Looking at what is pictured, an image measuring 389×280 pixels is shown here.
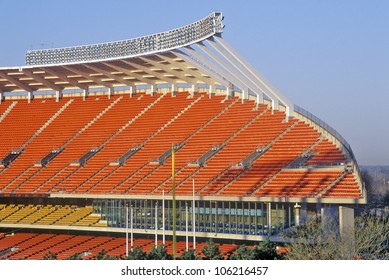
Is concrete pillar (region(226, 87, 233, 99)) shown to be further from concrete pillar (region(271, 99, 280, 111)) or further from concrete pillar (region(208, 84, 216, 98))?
concrete pillar (region(271, 99, 280, 111))

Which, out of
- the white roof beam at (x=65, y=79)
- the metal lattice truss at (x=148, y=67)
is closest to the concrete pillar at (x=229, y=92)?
the metal lattice truss at (x=148, y=67)

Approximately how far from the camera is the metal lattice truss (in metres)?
41.1

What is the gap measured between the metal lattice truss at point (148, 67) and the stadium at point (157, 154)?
0.09 m

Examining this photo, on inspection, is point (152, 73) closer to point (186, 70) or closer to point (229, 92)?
point (186, 70)

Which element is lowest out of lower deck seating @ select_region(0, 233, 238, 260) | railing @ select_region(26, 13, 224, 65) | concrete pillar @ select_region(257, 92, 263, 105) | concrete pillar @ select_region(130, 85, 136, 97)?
lower deck seating @ select_region(0, 233, 238, 260)

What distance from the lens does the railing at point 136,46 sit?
138ft

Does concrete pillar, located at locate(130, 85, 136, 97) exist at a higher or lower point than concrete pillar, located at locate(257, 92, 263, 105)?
higher

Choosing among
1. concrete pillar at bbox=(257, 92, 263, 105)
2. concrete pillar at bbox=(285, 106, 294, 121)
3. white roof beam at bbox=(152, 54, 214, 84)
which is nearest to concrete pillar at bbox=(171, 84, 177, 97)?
white roof beam at bbox=(152, 54, 214, 84)

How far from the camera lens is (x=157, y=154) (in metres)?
43.0

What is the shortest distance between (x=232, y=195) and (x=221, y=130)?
324 inches

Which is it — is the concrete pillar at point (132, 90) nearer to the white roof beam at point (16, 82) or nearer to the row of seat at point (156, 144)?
the row of seat at point (156, 144)

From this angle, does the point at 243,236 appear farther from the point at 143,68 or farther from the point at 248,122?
the point at 143,68

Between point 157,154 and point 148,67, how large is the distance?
Answer: 7114mm
